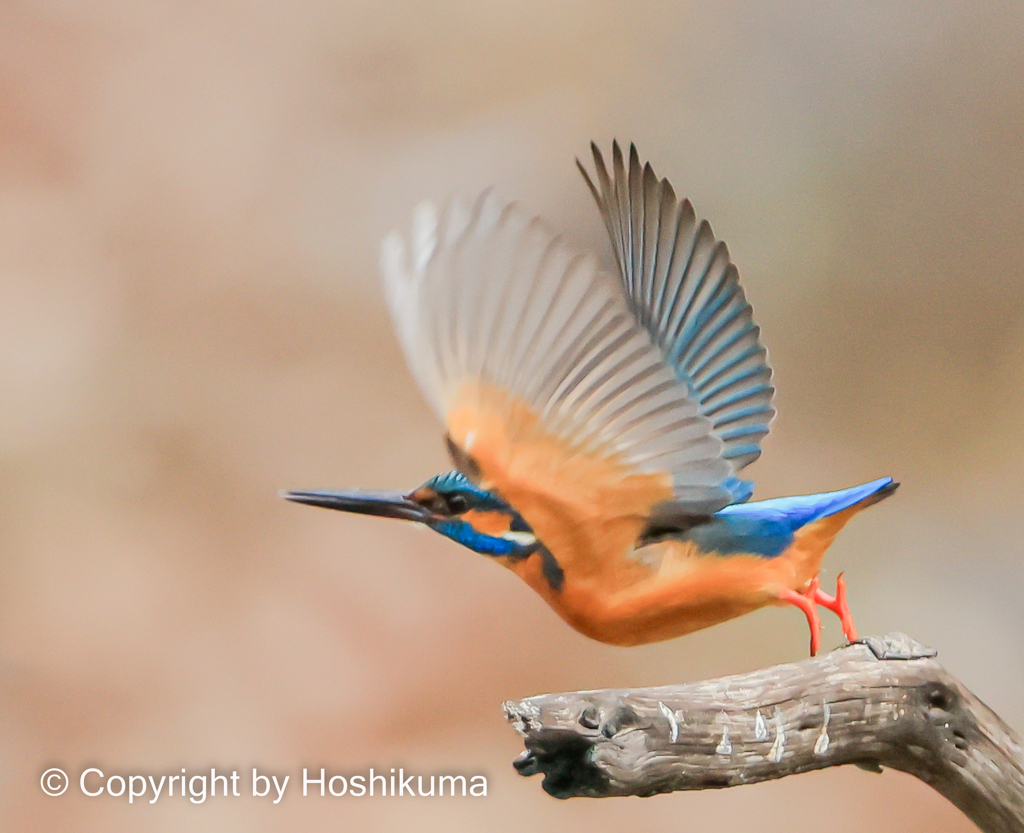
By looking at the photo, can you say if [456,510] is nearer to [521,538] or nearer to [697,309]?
[521,538]

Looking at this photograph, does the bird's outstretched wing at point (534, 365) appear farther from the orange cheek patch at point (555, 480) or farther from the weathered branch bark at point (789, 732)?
the weathered branch bark at point (789, 732)

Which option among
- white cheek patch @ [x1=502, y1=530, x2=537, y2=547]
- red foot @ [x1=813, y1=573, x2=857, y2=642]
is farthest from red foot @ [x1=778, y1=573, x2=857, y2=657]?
white cheek patch @ [x1=502, y1=530, x2=537, y2=547]

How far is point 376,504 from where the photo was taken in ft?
1.74

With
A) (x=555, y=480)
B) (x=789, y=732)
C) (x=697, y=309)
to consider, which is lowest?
(x=789, y=732)

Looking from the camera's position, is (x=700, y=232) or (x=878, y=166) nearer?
(x=700, y=232)

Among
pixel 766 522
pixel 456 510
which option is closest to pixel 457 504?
pixel 456 510

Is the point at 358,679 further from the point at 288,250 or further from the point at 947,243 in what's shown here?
the point at 947,243

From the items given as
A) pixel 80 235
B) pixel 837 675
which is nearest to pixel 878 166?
→ pixel 837 675

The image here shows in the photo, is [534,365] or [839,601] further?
[839,601]

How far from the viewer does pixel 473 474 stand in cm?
52

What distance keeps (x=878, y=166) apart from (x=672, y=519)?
77 cm

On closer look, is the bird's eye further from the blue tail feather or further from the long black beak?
the blue tail feather

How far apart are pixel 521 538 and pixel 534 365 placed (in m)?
0.09

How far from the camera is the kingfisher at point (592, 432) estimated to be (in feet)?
1.62
